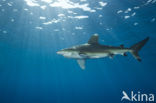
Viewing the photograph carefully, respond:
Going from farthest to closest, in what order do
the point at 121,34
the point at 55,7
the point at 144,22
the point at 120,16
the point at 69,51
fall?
1. the point at 121,34
2. the point at 144,22
3. the point at 120,16
4. the point at 55,7
5. the point at 69,51

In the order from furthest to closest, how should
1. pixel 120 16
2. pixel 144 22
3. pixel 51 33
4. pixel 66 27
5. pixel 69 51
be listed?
1. pixel 51 33
2. pixel 66 27
3. pixel 144 22
4. pixel 120 16
5. pixel 69 51

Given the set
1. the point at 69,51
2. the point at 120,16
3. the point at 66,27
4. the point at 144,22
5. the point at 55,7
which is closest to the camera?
the point at 69,51

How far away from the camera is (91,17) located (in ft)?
69.3

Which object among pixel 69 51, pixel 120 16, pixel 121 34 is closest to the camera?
pixel 69 51

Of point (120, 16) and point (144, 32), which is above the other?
point (120, 16)

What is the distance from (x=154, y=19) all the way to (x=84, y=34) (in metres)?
12.1

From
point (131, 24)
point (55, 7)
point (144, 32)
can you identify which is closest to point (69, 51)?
point (55, 7)

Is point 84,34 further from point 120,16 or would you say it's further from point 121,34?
point 120,16

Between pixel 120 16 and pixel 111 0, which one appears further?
pixel 120 16

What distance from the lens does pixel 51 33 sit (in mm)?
29969

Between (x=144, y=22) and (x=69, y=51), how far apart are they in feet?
65.0

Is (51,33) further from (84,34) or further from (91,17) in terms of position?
(91,17)

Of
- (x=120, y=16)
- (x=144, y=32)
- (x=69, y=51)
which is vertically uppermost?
(x=120, y=16)

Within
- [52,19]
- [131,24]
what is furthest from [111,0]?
[52,19]
